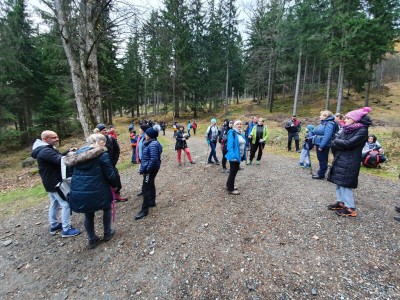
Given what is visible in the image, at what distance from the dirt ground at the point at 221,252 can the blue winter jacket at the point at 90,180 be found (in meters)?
1.00

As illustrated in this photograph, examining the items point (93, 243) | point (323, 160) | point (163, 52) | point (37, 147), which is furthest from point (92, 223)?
point (163, 52)

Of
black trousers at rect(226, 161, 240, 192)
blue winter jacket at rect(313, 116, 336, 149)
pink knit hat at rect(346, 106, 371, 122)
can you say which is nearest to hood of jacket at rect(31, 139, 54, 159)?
black trousers at rect(226, 161, 240, 192)

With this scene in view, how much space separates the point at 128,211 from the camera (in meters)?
5.20

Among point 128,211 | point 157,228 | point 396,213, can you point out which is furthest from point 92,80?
point 396,213

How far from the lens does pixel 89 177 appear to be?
343 centimetres

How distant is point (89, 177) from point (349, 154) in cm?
497

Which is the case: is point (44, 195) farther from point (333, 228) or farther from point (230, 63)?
point (230, 63)

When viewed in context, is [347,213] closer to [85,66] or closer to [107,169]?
[107,169]

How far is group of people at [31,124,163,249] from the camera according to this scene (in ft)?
11.2

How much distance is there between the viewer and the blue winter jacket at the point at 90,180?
340 centimetres

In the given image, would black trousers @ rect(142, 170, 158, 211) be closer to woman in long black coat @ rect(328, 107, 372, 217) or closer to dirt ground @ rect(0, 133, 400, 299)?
dirt ground @ rect(0, 133, 400, 299)

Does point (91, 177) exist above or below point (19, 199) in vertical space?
above

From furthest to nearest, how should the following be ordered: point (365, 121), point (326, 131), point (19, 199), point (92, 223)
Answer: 1. point (19, 199)
2. point (326, 131)
3. point (365, 121)
4. point (92, 223)

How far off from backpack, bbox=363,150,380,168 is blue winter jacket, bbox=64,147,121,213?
9704mm
